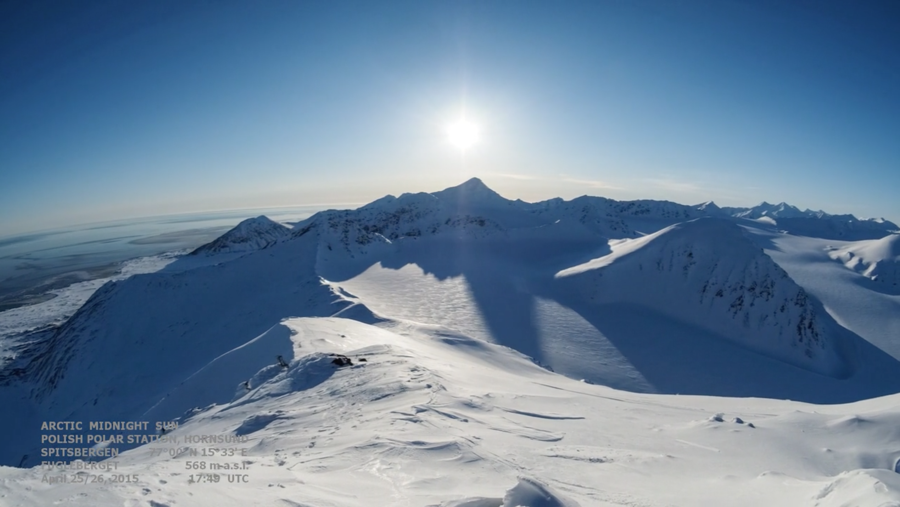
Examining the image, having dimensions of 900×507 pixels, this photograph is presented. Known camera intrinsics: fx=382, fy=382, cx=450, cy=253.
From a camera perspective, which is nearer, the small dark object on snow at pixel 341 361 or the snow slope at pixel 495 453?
the snow slope at pixel 495 453

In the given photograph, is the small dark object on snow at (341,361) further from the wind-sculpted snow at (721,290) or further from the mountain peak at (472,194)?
the mountain peak at (472,194)

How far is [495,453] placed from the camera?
830 centimetres

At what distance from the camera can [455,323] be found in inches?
Answer: 1634

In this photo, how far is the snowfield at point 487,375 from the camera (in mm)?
6918

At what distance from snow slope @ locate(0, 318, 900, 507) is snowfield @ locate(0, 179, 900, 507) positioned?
0.22ft

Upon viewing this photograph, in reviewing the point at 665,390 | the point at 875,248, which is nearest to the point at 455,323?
the point at 665,390

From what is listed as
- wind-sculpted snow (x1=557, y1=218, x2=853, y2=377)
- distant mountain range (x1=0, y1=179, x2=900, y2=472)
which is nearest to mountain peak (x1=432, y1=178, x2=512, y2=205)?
distant mountain range (x1=0, y1=179, x2=900, y2=472)

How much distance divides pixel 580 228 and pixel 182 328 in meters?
73.1

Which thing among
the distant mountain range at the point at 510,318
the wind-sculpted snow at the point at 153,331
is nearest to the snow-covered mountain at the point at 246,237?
the distant mountain range at the point at 510,318

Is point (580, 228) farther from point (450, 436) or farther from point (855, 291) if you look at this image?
point (450, 436)

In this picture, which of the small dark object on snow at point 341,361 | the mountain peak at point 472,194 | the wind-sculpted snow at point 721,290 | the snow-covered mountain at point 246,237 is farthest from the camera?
the mountain peak at point 472,194

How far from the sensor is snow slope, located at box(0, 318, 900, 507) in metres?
5.96

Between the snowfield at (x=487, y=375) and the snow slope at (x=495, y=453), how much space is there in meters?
0.07

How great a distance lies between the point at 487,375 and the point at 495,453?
35.3 ft
